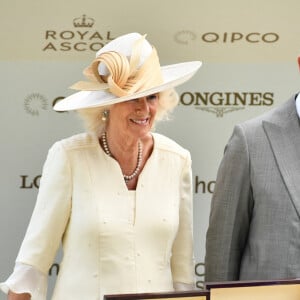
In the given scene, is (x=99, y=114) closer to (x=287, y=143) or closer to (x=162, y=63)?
(x=287, y=143)

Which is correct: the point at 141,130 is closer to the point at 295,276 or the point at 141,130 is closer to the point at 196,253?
the point at 295,276

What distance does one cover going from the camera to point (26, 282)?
6.12 ft

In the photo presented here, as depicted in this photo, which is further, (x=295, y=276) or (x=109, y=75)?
(x=109, y=75)

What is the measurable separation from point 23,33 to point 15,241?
0.73m

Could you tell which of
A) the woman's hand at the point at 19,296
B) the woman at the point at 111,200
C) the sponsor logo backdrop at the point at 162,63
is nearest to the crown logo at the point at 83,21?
the sponsor logo backdrop at the point at 162,63

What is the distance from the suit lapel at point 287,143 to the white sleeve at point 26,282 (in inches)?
25.6

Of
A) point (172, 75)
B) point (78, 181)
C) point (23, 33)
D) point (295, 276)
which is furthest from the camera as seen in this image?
point (23, 33)

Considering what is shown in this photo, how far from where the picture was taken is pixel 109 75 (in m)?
1.90

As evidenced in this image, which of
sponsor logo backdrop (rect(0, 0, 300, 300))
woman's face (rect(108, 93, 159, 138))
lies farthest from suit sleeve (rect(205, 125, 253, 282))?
sponsor logo backdrop (rect(0, 0, 300, 300))

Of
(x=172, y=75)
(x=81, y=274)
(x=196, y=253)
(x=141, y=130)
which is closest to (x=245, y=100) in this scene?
(x=196, y=253)

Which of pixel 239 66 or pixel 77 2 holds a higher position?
pixel 77 2

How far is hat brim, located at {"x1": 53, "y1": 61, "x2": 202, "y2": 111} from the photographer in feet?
6.09

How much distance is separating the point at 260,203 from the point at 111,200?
0.37 meters

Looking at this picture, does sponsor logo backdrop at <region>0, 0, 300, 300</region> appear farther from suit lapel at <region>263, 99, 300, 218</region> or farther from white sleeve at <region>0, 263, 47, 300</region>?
suit lapel at <region>263, 99, 300, 218</region>
